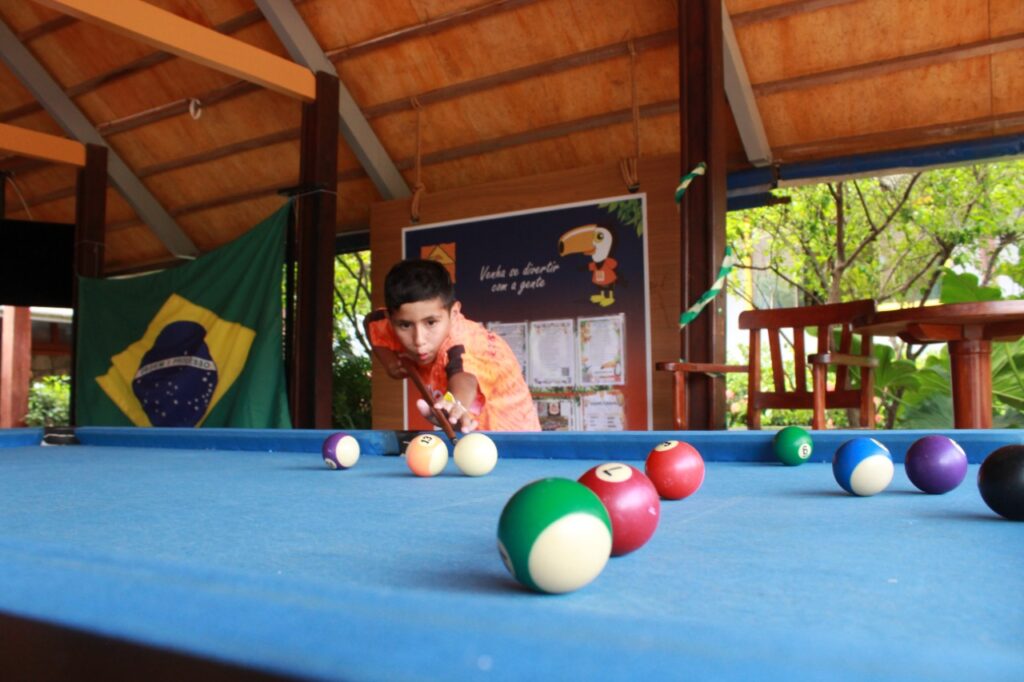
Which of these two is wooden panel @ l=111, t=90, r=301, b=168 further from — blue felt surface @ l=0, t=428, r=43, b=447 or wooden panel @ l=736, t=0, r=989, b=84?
blue felt surface @ l=0, t=428, r=43, b=447

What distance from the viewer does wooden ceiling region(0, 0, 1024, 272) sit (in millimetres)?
4176

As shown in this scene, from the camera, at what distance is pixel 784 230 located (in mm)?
7160

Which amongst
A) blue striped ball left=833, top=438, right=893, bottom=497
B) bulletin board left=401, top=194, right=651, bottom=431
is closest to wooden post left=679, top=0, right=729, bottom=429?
bulletin board left=401, top=194, right=651, bottom=431

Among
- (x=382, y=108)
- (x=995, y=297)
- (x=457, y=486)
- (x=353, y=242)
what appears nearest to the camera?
(x=457, y=486)

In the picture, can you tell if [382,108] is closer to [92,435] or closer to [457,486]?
[92,435]

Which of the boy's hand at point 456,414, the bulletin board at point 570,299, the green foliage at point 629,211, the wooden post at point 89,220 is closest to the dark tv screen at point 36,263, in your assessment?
the wooden post at point 89,220

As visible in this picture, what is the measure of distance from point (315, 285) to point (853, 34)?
3.14 meters

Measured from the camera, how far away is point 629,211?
493 centimetres

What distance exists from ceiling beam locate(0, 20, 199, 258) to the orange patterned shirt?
3.37m

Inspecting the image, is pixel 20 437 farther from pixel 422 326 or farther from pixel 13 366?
pixel 13 366

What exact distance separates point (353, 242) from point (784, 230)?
3530 millimetres

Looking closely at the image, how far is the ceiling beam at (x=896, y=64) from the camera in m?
3.99

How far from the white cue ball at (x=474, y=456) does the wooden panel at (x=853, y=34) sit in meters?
3.31

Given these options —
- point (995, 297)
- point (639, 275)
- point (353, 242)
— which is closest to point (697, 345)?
point (639, 275)
